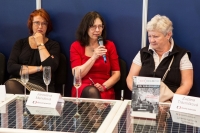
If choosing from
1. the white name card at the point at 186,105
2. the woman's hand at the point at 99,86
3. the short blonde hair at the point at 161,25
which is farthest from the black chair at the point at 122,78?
the white name card at the point at 186,105

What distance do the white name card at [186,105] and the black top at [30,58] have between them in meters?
1.67

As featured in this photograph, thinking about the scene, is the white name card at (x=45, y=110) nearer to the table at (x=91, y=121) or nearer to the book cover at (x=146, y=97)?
the table at (x=91, y=121)

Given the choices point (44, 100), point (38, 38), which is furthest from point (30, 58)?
point (44, 100)

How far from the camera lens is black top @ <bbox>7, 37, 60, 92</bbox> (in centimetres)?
348

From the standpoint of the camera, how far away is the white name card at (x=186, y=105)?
6.54ft

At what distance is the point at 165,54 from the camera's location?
3150 mm

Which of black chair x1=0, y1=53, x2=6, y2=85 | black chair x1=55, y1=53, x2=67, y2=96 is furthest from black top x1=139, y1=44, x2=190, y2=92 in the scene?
black chair x1=0, y1=53, x2=6, y2=85

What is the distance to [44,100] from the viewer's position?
6.90 feet

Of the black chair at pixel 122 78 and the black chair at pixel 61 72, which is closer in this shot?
the black chair at pixel 122 78

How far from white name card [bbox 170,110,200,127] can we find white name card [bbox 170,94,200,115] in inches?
1.0

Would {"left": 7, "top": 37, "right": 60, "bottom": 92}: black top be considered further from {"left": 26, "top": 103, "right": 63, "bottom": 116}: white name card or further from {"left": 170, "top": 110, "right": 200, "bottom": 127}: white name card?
{"left": 170, "top": 110, "right": 200, "bottom": 127}: white name card

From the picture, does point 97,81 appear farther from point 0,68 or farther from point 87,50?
point 0,68

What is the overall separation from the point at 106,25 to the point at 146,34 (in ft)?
1.37

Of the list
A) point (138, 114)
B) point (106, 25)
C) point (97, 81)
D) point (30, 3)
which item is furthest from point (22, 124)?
point (30, 3)
